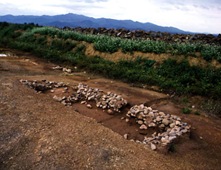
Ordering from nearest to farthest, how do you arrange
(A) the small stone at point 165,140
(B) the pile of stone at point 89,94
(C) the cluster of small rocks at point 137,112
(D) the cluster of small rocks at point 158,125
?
1. (A) the small stone at point 165,140
2. (D) the cluster of small rocks at point 158,125
3. (C) the cluster of small rocks at point 137,112
4. (B) the pile of stone at point 89,94

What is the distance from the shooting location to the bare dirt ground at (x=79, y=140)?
6.21m

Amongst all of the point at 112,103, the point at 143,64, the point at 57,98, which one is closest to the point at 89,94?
the point at 112,103

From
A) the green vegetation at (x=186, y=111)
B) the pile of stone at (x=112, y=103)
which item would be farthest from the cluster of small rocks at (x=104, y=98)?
the green vegetation at (x=186, y=111)

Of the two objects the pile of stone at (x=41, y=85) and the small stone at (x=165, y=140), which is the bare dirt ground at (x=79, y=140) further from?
the pile of stone at (x=41, y=85)

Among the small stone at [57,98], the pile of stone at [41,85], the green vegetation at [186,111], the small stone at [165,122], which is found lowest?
the pile of stone at [41,85]

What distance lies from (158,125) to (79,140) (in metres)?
2.92

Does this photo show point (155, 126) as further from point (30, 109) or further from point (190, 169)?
point (30, 109)

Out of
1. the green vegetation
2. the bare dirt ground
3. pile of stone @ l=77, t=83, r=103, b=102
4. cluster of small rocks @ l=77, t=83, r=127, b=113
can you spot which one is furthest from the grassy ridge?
pile of stone @ l=77, t=83, r=103, b=102

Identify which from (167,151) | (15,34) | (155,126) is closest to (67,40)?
(15,34)

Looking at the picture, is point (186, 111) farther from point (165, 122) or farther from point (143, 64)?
point (143, 64)

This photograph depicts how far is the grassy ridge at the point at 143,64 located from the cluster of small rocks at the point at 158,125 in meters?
3.64

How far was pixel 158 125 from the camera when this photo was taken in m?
8.80

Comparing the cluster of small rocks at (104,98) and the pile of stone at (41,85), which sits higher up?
the cluster of small rocks at (104,98)

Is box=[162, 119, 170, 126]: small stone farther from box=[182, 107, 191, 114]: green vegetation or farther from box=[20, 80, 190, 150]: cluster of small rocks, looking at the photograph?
box=[182, 107, 191, 114]: green vegetation
